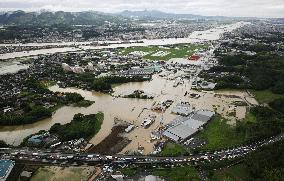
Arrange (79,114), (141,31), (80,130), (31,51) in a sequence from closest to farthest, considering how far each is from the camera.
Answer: (80,130) → (79,114) → (31,51) → (141,31)

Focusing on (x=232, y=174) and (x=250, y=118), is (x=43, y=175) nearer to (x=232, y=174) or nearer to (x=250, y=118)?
(x=232, y=174)

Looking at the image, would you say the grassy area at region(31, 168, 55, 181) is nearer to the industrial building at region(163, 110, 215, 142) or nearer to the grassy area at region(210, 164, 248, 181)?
the industrial building at region(163, 110, 215, 142)

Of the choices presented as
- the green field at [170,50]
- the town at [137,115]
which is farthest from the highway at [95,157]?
the green field at [170,50]

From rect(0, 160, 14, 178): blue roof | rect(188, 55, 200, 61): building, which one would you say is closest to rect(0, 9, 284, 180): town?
rect(0, 160, 14, 178): blue roof

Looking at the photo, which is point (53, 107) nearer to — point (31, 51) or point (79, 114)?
point (79, 114)

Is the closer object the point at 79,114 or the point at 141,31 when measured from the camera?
the point at 79,114

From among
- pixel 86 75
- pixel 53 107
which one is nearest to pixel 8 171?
pixel 53 107
